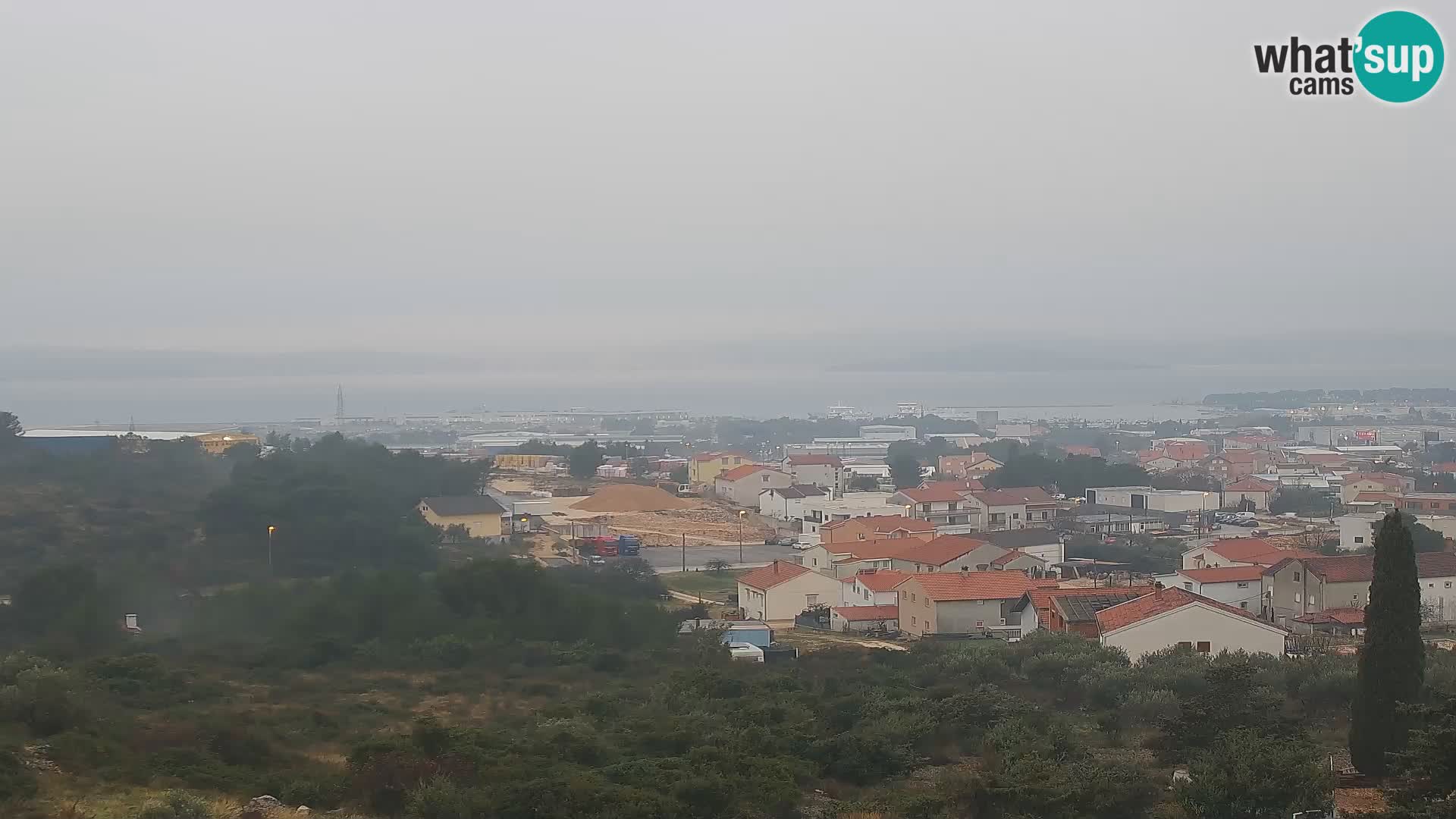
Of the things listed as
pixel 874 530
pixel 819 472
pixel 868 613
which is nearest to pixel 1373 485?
pixel 819 472

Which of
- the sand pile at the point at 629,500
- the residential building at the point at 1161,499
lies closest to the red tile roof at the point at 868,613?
the sand pile at the point at 629,500

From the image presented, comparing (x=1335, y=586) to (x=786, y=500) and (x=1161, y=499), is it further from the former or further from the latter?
(x=786, y=500)

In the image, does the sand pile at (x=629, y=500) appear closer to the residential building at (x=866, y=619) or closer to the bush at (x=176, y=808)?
the residential building at (x=866, y=619)

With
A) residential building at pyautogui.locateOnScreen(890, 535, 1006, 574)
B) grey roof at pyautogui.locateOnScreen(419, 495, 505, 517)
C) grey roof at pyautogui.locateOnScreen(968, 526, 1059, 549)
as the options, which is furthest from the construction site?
residential building at pyautogui.locateOnScreen(890, 535, 1006, 574)

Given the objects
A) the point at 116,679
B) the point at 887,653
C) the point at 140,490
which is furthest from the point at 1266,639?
the point at 140,490

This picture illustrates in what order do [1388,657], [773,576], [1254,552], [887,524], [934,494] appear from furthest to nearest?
[934,494]
[887,524]
[1254,552]
[773,576]
[1388,657]

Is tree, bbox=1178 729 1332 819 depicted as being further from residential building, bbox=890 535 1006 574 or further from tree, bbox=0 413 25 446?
tree, bbox=0 413 25 446

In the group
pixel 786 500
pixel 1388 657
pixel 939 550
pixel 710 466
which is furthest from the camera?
pixel 710 466
